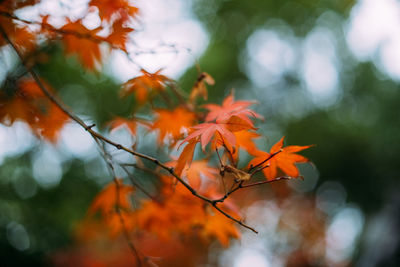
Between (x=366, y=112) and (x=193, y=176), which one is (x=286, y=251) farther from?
(x=193, y=176)

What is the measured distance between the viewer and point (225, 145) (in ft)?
2.35

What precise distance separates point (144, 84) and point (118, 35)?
29cm

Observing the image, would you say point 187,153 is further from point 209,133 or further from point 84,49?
point 84,49

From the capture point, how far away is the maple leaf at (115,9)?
0.87 meters

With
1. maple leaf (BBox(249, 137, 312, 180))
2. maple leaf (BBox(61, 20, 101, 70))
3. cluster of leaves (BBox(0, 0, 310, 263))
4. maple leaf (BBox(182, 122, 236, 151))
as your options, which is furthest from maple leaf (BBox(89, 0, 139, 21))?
maple leaf (BBox(249, 137, 312, 180))

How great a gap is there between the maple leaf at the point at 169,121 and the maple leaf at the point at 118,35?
0.92 feet

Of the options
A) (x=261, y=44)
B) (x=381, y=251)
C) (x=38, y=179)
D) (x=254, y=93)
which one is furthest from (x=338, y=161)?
(x=38, y=179)

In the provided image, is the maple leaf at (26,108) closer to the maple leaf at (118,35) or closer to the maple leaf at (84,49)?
the maple leaf at (84,49)

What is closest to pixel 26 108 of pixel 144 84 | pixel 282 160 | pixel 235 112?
pixel 144 84

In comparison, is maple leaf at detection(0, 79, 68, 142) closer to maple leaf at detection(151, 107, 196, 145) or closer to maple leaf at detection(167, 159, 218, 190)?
maple leaf at detection(151, 107, 196, 145)

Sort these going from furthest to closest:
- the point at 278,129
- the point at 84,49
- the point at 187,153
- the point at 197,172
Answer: the point at 278,129
the point at 84,49
the point at 197,172
the point at 187,153

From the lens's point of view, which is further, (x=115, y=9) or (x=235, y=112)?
(x=115, y=9)

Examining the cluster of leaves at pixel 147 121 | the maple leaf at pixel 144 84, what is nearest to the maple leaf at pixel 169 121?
the cluster of leaves at pixel 147 121

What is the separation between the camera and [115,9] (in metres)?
0.93
